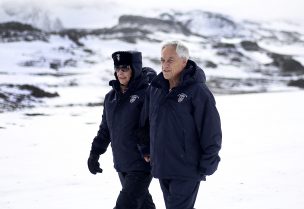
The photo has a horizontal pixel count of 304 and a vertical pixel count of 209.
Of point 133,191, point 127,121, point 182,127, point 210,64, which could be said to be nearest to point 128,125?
point 127,121

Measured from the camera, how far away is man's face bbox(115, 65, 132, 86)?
4.08 meters

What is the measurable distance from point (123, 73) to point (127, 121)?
392 mm

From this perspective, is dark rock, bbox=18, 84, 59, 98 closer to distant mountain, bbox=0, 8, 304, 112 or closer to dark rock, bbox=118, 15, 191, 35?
distant mountain, bbox=0, 8, 304, 112

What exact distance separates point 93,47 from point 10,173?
44982mm

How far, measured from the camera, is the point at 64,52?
44.4 metres

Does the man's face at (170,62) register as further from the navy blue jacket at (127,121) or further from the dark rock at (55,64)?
the dark rock at (55,64)

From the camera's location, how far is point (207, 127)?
344cm

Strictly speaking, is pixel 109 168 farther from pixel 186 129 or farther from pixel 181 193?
pixel 186 129

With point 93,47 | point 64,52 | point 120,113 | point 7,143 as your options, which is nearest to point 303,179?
point 120,113

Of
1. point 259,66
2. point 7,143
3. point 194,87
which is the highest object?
point 194,87

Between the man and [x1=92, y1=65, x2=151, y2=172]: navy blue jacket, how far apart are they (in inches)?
16.6

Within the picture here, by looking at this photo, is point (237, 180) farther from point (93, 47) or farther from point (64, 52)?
point (93, 47)

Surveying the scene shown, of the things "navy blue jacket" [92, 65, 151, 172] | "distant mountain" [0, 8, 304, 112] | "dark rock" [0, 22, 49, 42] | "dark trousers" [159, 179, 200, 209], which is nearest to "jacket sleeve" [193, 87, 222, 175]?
"dark trousers" [159, 179, 200, 209]

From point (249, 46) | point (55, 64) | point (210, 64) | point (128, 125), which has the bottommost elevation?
point (249, 46)
